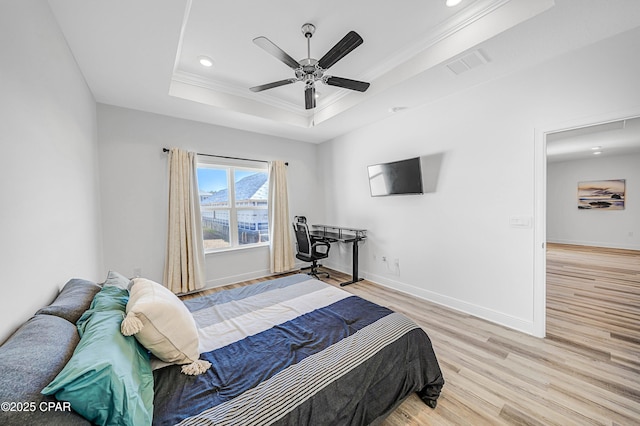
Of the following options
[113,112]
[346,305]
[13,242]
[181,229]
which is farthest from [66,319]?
[113,112]

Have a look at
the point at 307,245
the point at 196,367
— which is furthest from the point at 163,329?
the point at 307,245

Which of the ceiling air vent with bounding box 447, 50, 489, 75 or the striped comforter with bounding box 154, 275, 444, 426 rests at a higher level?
the ceiling air vent with bounding box 447, 50, 489, 75

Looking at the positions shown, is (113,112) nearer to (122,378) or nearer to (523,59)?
(122,378)

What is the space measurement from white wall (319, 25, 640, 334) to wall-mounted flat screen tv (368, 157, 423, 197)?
0.61ft

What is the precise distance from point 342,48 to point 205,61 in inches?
63.7

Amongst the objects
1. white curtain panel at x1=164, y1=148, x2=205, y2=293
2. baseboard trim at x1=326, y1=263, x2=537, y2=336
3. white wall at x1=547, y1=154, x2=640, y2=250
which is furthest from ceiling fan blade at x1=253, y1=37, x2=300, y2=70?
white wall at x1=547, y1=154, x2=640, y2=250

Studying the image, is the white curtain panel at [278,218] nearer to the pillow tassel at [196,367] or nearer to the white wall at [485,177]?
the white wall at [485,177]

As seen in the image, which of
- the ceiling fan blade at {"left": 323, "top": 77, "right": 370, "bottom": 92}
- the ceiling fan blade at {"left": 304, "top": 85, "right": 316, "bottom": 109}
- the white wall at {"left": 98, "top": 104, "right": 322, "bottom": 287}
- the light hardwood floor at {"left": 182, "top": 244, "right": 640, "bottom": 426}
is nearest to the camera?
the light hardwood floor at {"left": 182, "top": 244, "right": 640, "bottom": 426}

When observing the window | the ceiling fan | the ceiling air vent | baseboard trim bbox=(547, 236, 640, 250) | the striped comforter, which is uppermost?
the ceiling air vent

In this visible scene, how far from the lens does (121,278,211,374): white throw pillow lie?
1078 millimetres

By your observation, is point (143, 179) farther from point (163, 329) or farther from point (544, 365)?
point (544, 365)

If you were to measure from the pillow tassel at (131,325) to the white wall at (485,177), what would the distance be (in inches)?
124

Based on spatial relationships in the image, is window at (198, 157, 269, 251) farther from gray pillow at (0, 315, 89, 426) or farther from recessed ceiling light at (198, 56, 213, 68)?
gray pillow at (0, 315, 89, 426)

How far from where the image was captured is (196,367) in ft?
3.84
